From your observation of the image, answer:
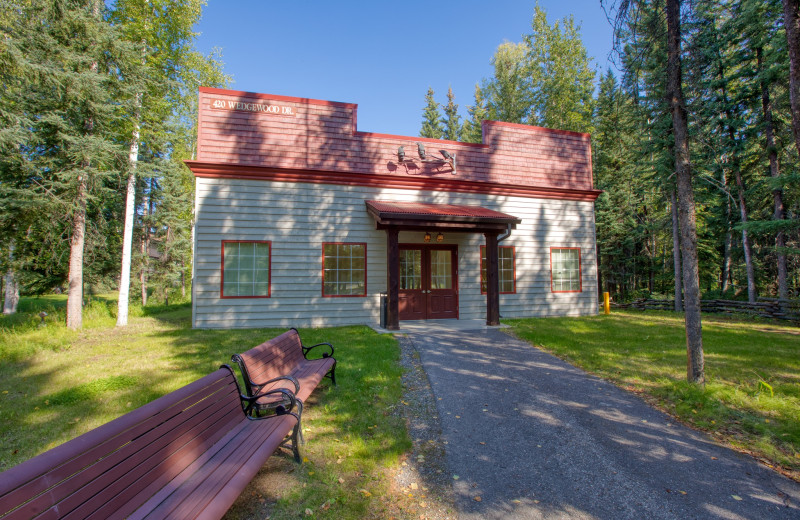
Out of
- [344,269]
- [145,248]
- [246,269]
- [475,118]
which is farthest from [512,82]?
[145,248]

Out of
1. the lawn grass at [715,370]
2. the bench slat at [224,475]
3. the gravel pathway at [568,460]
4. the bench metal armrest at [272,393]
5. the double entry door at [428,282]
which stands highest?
the double entry door at [428,282]

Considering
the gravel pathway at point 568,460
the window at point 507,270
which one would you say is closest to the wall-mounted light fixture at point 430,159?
the window at point 507,270

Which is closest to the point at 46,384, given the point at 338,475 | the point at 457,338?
the point at 338,475

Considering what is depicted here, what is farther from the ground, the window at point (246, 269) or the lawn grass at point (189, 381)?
the window at point (246, 269)

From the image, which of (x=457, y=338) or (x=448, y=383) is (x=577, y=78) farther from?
(x=448, y=383)

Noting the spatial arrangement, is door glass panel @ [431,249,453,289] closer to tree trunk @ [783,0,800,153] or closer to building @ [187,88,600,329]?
building @ [187,88,600,329]

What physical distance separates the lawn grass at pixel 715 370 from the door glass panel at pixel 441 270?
2.30 metres

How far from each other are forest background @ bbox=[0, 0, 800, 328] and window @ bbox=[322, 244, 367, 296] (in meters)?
6.27

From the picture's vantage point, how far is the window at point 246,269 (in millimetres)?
9977

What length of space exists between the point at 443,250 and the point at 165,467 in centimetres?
988

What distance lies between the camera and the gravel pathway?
107 inches

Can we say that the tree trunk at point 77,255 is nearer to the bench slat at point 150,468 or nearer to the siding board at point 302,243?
the siding board at point 302,243

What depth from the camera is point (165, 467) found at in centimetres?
223

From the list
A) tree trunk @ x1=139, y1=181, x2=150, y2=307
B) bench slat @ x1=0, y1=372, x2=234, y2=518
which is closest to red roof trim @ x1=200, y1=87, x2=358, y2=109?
bench slat @ x1=0, y1=372, x2=234, y2=518
